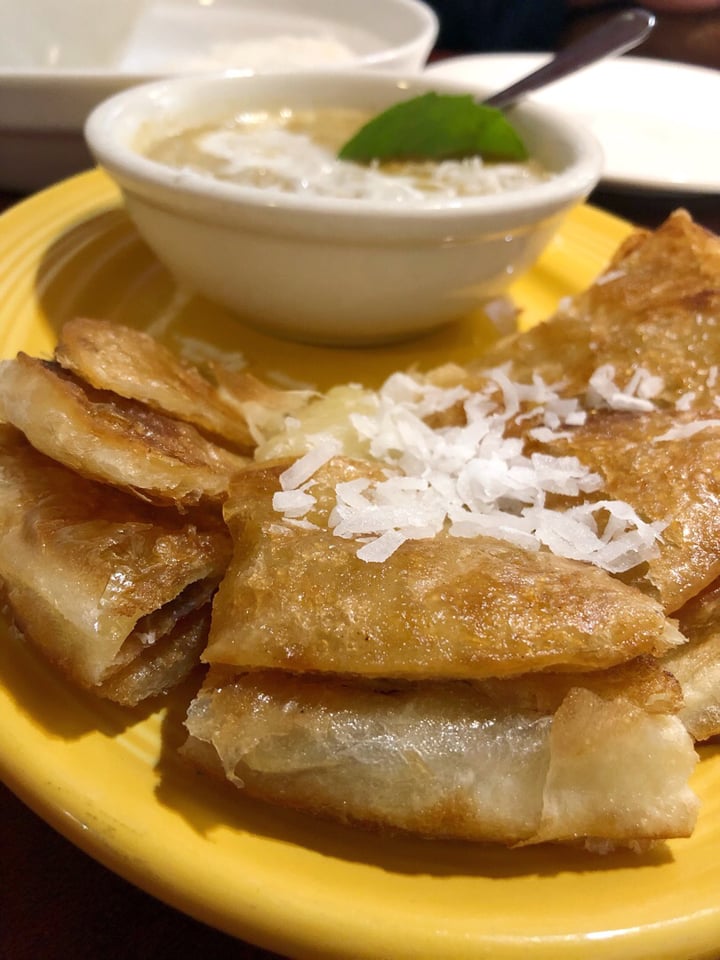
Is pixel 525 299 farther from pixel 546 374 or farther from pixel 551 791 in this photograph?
pixel 551 791

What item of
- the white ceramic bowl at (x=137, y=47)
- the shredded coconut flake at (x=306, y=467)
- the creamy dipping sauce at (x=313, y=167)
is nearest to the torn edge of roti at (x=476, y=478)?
the shredded coconut flake at (x=306, y=467)

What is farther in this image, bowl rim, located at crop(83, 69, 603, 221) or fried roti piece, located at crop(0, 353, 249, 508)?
bowl rim, located at crop(83, 69, 603, 221)

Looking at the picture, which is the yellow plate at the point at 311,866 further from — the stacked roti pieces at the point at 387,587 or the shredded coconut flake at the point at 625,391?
the shredded coconut flake at the point at 625,391

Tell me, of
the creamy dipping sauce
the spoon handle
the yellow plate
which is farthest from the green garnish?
the yellow plate

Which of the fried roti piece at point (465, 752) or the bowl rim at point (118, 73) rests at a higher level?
the bowl rim at point (118, 73)

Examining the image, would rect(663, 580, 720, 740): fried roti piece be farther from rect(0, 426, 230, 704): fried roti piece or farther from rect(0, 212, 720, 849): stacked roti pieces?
rect(0, 426, 230, 704): fried roti piece
